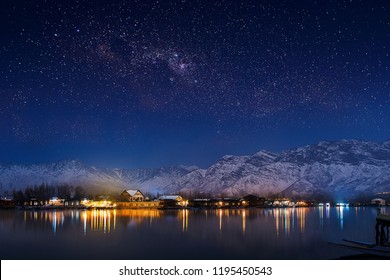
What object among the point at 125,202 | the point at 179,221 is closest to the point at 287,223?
the point at 179,221

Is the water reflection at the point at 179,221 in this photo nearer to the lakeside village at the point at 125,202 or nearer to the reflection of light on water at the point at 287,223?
the reflection of light on water at the point at 287,223

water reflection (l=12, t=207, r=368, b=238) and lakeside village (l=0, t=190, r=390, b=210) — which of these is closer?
water reflection (l=12, t=207, r=368, b=238)

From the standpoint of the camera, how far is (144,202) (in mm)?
111000

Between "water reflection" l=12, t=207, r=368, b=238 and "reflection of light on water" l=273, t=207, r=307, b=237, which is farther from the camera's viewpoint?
"water reflection" l=12, t=207, r=368, b=238

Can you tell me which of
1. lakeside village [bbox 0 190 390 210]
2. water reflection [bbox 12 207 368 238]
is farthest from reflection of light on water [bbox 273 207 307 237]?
lakeside village [bbox 0 190 390 210]

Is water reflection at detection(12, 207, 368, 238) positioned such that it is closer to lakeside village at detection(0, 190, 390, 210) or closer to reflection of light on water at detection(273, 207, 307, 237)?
reflection of light on water at detection(273, 207, 307, 237)

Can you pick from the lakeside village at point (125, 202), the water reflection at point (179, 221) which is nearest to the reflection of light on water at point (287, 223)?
the water reflection at point (179, 221)

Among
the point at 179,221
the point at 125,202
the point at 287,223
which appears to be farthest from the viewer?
the point at 125,202

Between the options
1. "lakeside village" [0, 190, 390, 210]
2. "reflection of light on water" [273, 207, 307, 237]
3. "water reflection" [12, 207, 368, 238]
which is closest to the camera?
"reflection of light on water" [273, 207, 307, 237]

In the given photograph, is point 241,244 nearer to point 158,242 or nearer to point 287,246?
point 287,246

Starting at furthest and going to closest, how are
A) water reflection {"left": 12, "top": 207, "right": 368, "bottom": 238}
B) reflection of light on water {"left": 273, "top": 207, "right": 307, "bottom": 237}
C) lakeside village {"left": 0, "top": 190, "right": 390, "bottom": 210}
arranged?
1. lakeside village {"left": 0, "top": 190, "right": 390, "bottom": 210}
2. water reflection {"left": 12, "top": 207, "right": 368, "bottom": 238}
3. reflection of light on water {"left": 273, "top": 207, "right": 307, "bottom": 237}

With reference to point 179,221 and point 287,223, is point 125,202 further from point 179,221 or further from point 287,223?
point 287,223
